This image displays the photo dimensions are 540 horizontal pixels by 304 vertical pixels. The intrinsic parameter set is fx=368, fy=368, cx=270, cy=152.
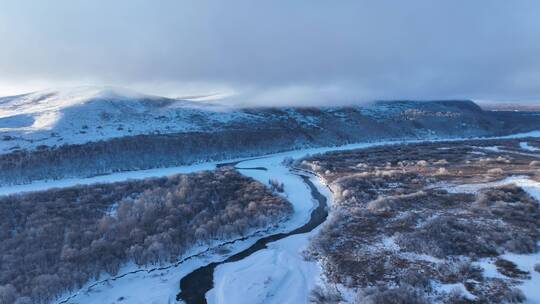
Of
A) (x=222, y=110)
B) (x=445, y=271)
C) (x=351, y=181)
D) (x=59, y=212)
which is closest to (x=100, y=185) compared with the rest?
(x=59, y=212)

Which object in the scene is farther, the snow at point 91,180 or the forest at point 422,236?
the snow at point 91,180

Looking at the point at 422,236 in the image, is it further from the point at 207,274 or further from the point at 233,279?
the point at 207,274

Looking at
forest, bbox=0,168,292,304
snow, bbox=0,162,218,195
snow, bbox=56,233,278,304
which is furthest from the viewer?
snow, bbox=0,162,218,195

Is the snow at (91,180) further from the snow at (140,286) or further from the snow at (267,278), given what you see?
the snow at (267,278)

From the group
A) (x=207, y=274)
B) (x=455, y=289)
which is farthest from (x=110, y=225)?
(x=455, y=289)

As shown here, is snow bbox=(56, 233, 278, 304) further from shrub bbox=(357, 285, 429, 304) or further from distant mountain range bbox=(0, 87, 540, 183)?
distant mountain range bbox=(0, 87, 540, 183)

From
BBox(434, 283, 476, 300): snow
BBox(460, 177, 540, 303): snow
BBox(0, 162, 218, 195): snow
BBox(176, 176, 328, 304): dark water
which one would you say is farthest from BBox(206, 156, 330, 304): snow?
BBox(0, 162, 218, 195): snow

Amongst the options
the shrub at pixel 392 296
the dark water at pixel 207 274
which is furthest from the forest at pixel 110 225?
the shrub at pixel 392 296

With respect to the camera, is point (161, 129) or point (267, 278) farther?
point (161, 129)
